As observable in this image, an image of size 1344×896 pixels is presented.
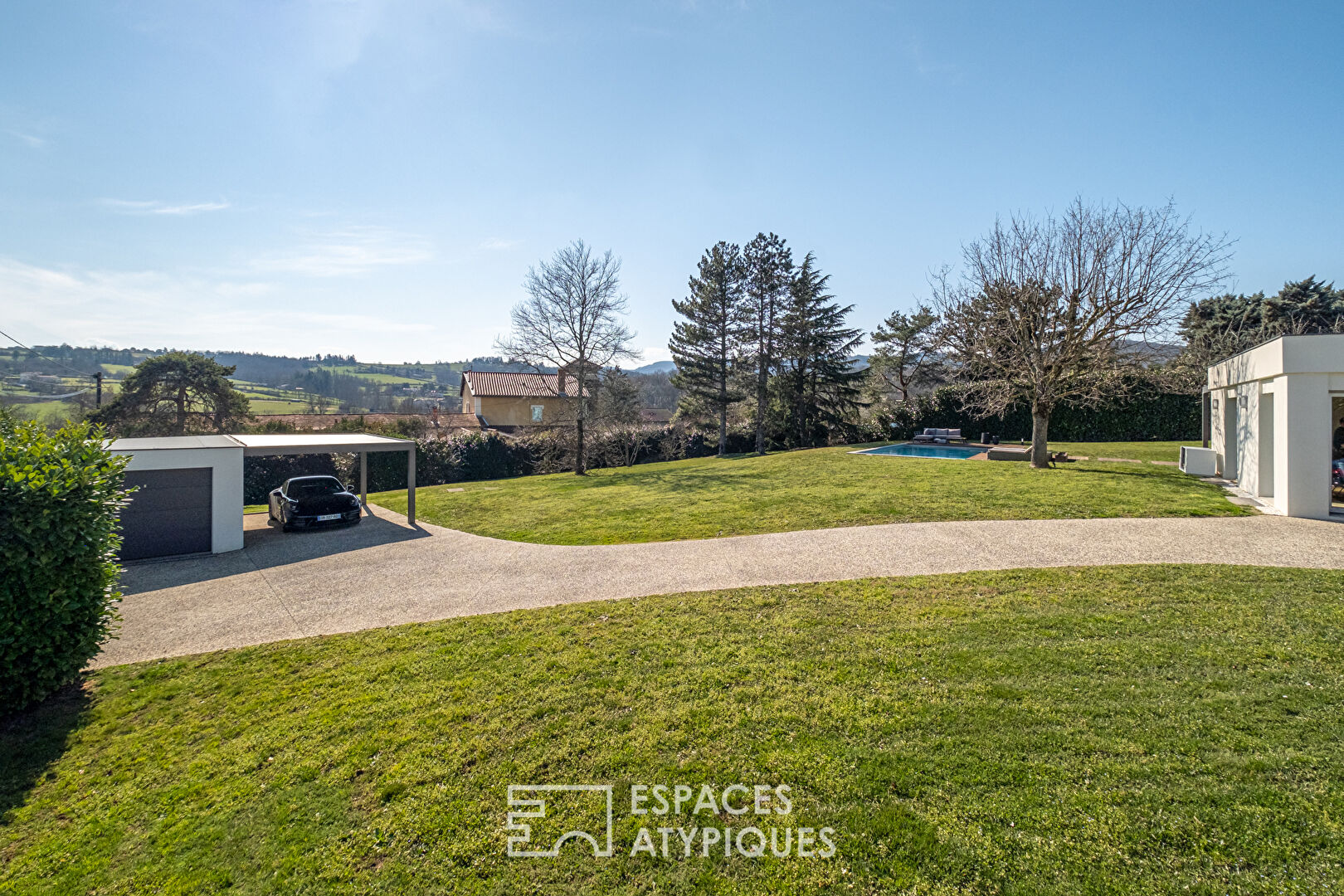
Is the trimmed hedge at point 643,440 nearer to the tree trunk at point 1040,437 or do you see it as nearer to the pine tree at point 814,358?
the pine tree at point 814,358

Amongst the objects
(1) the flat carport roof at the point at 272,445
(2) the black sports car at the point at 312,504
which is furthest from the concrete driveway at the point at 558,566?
(1) the flat carport roof at the point at 272,445

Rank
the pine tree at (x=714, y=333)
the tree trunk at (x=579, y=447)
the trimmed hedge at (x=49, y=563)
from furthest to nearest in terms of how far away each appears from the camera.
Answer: the pine tree at (x=714, y=333) < the tree trunk at (x=579, y=447) < the trimmed hedge at (x=49, y=563)

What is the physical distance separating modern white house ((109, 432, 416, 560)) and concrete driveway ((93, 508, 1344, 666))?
0.60 meters

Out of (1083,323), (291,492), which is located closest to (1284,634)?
(1083,323)

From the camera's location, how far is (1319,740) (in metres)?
3.67

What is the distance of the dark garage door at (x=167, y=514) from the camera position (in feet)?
32.6

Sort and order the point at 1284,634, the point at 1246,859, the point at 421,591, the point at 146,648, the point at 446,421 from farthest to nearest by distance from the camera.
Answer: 1. the point at 446,421
2. the point at 421,591
3. the point at 146,648
4. the point at 1284,634
5. the point at 1246,859

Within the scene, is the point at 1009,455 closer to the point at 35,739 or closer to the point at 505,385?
the point at 35,739

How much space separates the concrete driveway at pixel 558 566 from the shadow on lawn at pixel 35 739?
96 centimetres

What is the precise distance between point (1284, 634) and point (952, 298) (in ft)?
53.2

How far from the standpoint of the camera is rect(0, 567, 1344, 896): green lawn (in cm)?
290

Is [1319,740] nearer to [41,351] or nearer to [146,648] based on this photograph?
[146,648]

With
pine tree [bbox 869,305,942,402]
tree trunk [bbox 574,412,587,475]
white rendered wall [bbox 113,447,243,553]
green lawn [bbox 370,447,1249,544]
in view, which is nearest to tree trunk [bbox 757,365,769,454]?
pine tree [bbox 869,305,942,402]

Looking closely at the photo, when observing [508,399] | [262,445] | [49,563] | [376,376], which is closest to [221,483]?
[262,445]
